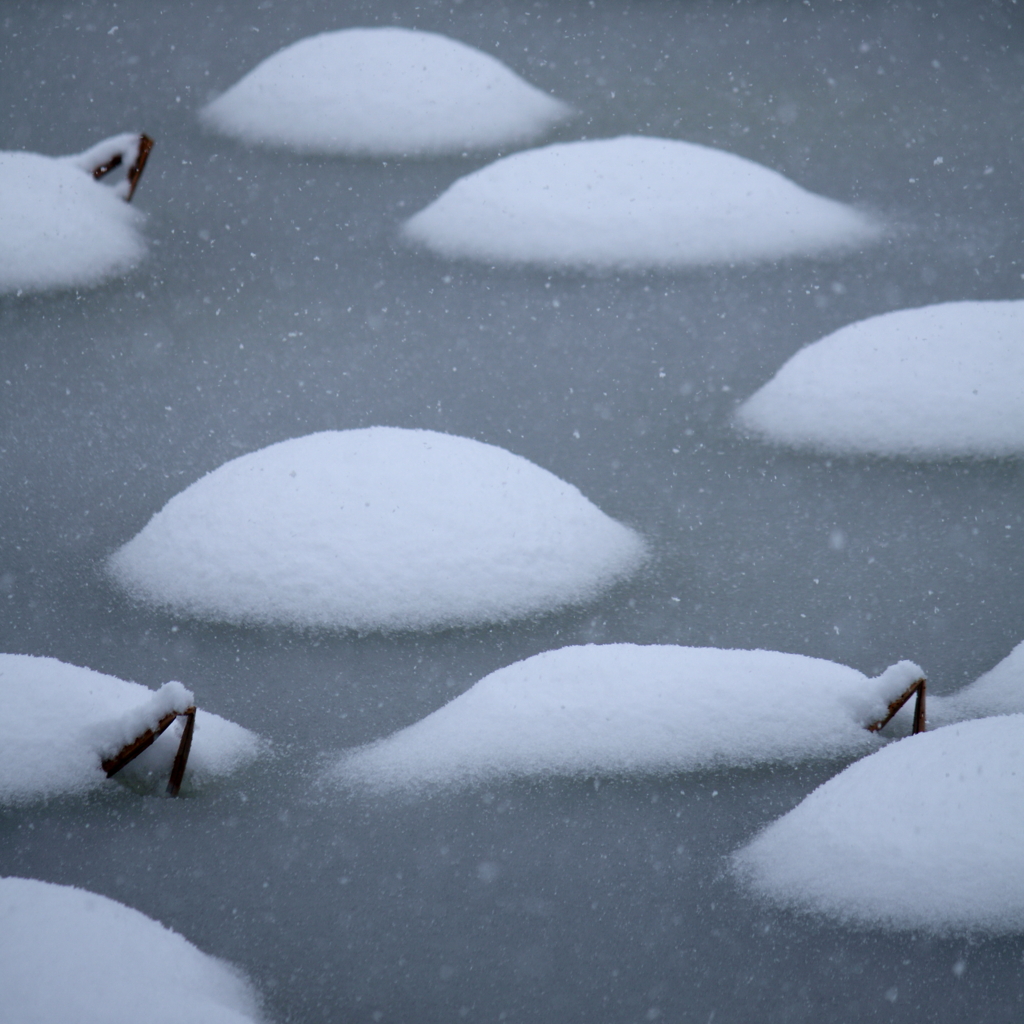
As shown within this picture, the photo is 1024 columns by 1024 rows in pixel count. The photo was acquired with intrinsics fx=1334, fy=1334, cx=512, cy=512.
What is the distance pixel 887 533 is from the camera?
4062mm

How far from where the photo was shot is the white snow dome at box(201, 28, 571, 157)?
26.2 ft

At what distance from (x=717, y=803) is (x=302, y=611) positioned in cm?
127

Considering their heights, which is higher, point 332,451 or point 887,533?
point 332,451

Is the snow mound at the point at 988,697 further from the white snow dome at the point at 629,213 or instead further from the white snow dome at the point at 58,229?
the white snow dome at the point at 58,229

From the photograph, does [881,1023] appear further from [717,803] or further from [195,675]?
[195,675]

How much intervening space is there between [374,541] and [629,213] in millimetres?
3267

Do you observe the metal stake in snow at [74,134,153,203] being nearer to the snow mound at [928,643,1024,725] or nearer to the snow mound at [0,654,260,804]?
the snow mound at [0,654,260,804]

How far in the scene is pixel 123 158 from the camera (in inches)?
271

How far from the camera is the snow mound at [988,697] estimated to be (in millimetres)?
3135

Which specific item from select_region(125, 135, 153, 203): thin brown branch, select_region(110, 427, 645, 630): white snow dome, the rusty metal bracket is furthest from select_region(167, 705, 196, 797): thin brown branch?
select_region(125, 135, 153, 203): thin brown branch

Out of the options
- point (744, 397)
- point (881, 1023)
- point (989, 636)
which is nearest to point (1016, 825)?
point (881, 1023)

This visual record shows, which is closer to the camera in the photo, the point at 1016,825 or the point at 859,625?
the point at 1016,825

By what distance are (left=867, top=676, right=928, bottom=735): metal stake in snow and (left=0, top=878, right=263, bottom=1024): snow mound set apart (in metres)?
1.51

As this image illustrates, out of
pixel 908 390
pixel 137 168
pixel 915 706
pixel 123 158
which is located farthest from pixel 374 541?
pixel 123 158
